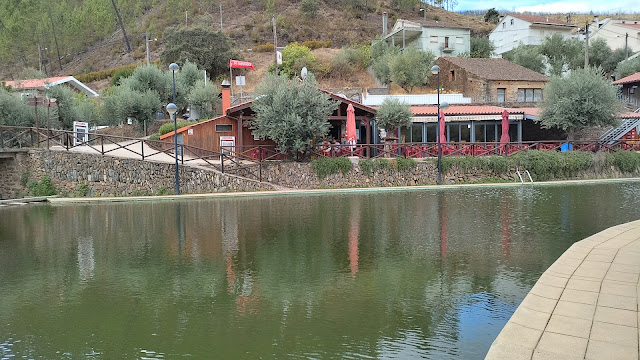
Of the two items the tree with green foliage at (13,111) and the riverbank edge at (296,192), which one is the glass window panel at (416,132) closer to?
the riverbank edge at (296,192)

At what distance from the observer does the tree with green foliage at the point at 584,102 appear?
2958 cm

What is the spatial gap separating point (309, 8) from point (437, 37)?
28.2m

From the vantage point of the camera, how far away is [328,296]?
8266 mm

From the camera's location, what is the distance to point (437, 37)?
58344mm

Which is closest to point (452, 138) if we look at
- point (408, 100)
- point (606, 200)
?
point (408, 100)

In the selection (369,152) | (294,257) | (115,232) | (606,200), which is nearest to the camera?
(294,257)

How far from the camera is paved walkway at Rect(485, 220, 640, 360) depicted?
5.60 meters

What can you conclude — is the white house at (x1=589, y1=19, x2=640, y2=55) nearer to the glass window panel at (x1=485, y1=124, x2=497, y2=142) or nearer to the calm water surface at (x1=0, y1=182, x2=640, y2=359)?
the glass window panel at (x1=485, y1=124, x2=497, y2=142)

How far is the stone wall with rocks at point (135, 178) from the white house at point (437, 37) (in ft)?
125

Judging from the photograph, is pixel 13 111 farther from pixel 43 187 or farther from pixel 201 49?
pixel 201 49

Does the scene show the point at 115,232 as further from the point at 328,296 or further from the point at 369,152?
the point at 369,152

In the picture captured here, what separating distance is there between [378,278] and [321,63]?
161 ft

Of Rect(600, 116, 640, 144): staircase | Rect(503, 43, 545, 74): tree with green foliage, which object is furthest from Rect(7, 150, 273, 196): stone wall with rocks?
Rect(503, 43, 545, 74): tree with green foliage

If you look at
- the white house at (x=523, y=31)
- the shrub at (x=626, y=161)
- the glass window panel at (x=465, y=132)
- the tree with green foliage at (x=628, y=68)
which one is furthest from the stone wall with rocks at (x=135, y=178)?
the white house at (x=523, y=31)
